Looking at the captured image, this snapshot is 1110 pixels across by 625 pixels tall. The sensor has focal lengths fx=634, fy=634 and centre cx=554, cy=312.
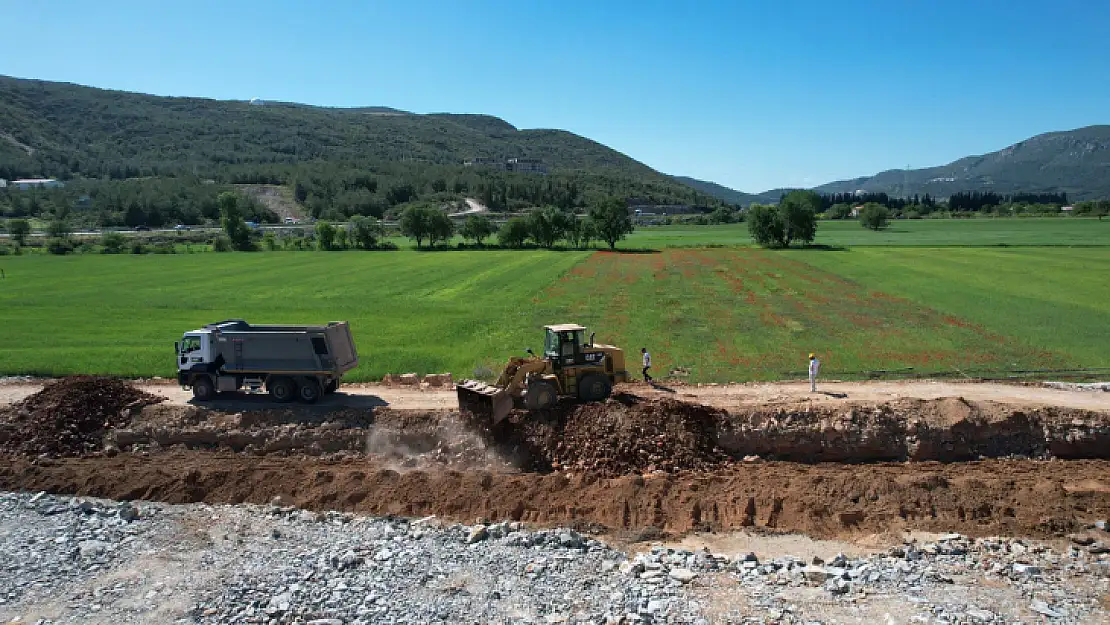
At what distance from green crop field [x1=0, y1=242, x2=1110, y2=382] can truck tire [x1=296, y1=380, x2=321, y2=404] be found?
5048mm

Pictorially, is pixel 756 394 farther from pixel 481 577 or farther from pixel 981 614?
pixel 481 577

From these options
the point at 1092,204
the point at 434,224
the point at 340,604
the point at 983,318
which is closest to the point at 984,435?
the point at 340,604

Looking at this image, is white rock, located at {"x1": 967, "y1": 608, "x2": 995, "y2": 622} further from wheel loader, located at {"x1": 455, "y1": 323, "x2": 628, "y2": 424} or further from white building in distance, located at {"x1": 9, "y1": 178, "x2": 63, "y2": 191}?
white building in distance, located at {"x1": 9, "y1": 178, "x2": 63, "y2": 191}

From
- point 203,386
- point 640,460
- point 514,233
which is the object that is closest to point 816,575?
point 640,460

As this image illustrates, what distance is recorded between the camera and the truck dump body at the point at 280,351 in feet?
77.8

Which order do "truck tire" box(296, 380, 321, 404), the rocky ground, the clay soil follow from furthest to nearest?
"truck tire" box(296, 380, 321, 404), the clay soil, the rocky ground

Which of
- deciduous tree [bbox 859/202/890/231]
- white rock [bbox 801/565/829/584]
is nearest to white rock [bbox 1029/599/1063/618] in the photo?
white rock [bbox 801/565/829/584]

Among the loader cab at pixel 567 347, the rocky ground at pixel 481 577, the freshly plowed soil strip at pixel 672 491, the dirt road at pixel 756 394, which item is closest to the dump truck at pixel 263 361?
the dirt road at pixel 756 394

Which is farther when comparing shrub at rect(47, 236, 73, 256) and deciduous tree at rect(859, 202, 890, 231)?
deciduous tree at rect(859, 202, 890, 231)

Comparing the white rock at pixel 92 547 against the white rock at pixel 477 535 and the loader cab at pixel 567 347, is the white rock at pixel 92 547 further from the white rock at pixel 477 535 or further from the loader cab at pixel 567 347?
the loader cab at pixel 567 347

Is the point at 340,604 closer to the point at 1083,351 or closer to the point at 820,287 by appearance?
the point at 1083,351

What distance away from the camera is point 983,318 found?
4056cm

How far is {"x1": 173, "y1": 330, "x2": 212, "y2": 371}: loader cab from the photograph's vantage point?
24.0 metres

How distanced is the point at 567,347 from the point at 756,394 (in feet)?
26.1
